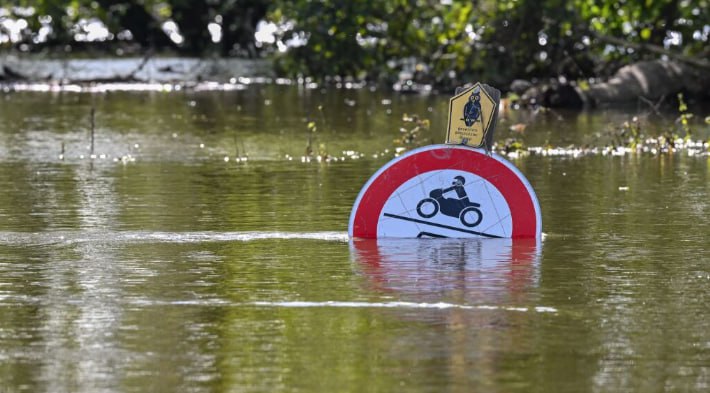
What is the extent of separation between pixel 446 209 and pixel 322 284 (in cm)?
172

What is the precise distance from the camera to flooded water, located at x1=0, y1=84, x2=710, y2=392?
766 cm

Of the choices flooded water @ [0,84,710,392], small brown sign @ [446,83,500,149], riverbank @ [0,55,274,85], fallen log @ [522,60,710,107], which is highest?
riverbank @ [0,55,274,85]

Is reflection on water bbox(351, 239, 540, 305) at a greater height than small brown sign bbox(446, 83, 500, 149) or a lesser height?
lesser

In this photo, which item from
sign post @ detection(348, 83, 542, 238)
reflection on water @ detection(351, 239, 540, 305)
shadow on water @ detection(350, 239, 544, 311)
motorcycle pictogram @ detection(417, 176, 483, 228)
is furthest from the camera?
motorcycle pictogram @ detection(417, 176, 483, 228)

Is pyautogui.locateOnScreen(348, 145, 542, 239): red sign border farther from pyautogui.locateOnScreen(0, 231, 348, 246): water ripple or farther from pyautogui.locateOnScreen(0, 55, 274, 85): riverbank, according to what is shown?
pyautogui.locateOnScreen(0, 55, 274, 85): riverbank

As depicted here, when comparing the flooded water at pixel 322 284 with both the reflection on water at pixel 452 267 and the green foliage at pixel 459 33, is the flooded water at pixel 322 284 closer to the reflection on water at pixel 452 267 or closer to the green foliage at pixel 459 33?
the reflection on water at pixel 452 267

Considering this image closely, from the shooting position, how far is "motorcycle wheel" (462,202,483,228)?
11.4 metres

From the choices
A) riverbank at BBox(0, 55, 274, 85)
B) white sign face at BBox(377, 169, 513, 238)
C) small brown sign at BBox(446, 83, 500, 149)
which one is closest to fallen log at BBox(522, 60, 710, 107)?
riverbank at BBox(0, 55, 274, 85)

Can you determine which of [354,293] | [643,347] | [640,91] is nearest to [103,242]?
[354,293]

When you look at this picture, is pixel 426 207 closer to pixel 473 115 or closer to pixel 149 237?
pixel 473 115

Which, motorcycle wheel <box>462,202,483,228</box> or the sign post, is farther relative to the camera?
motorcycle wheel <box>462,202,483,228</box>

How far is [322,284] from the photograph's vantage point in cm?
997

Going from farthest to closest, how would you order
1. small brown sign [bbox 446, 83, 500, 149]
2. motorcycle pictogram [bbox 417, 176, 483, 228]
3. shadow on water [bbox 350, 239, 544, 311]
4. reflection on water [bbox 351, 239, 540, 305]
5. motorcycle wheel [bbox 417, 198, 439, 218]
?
motorcycle wheel [bbox 417, 198, 439, 218]
motorcycle pictogram [bbox 417, 176, 483, 228]
small brown sign [bbox 446, 83, 500, 149]
reflection on water [bbox 351, 239, 540, 305]
shadow on water [bbox 350, 239, 544, 311]

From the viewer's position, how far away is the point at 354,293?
9.65 m
